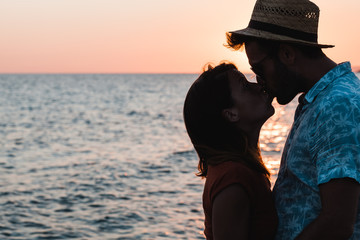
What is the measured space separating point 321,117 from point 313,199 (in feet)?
1.38

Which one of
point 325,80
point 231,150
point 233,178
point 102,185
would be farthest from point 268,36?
point 102,185

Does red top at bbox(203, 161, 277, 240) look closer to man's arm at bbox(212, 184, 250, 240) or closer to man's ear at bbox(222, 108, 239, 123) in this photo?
man's arm at bbox(212, 184, 250, 240)

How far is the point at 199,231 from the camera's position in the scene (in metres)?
10.5

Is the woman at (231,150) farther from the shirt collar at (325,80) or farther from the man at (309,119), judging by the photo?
the shirt collar at (325,80)

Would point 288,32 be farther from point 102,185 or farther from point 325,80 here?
point 102,185

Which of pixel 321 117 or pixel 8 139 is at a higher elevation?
pixel 321 117

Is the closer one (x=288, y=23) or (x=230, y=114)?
(x=288, y=23)

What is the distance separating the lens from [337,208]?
217cm

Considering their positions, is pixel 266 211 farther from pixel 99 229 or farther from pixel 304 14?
pixel 99 229

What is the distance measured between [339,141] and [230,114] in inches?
28.4

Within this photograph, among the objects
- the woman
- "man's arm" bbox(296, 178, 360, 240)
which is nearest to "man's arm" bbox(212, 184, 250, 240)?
the woman

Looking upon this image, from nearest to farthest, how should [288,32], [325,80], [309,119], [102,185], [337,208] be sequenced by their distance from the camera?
1. [337,208]
2. [309,119]
3. [325,80]
4. [288,32]
5. [102,185]

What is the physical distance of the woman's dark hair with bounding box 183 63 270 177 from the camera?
270 centimetres

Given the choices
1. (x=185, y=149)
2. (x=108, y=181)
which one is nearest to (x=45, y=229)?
(x=108, y=181)
